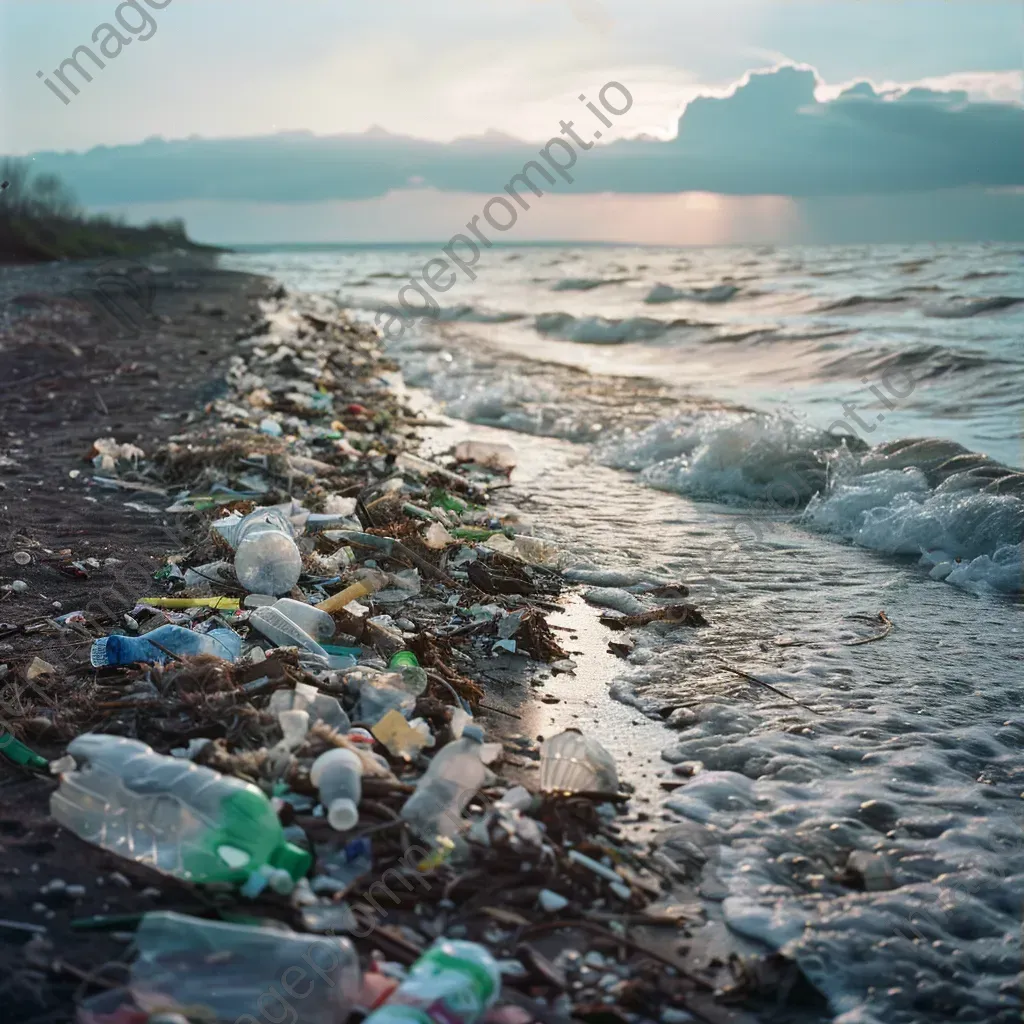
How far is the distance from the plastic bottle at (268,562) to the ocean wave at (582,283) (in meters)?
25.9

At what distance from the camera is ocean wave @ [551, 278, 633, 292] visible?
2917cm

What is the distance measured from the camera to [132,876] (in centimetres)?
212

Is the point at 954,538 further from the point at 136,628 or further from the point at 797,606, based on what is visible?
the point at 136,628

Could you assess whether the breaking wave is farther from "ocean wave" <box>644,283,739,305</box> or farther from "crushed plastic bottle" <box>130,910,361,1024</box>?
"ocean wave" <box>644,283,739,305</box>

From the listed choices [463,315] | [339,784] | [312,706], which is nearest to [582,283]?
[463,315]

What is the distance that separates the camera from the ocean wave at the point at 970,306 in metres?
14.8

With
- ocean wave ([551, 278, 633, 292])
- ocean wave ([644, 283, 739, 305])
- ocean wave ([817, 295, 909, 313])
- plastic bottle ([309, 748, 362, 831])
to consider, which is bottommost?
plastic bottle ([309, 748, 362, 831])

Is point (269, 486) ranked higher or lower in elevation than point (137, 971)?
higher

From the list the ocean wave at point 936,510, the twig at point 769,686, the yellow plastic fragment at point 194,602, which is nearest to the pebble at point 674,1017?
the twig at point 769,686

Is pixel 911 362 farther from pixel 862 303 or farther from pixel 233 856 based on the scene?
pixel 233 856

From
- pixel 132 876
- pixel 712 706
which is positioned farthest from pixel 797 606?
pixel 132 876

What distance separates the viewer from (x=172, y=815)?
2.21 metres

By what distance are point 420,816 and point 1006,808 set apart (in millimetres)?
1686

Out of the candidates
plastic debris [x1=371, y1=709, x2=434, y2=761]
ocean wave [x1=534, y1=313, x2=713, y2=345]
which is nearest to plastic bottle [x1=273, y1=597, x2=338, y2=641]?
plastic debris [x1=371, y1=709, x2=434, y2=761]
